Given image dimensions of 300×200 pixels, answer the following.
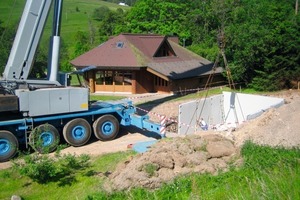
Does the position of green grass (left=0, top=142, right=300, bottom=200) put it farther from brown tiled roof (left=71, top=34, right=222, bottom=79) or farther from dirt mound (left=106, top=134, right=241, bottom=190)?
brown tiled roof (left=71, top=34, right=222, bottom=79)

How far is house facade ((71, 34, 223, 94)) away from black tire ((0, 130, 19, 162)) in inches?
631

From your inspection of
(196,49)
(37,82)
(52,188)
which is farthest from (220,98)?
(196,49)


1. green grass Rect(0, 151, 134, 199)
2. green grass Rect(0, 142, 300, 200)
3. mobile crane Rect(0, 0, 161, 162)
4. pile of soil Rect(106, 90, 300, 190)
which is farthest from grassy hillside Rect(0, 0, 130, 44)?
pile of soil Rect(106, 90, 300, 190)

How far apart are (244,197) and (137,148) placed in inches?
344

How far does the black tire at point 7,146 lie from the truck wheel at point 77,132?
1.96 m

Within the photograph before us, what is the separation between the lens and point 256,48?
29.2m

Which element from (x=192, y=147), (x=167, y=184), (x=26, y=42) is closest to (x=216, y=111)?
(x=192, y=147)

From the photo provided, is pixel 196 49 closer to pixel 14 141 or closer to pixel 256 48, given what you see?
pixel 256 48

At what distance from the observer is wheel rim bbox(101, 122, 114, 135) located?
625 inches

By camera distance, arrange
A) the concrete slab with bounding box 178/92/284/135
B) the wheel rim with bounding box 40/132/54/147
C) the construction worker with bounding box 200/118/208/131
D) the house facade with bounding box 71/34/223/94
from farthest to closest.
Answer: the house facade with bounding box 71/34/223/94 → the concrete slab with bounding box 178/92/284/135 → the construction worker with bounding box 200/118/208/131 → the wheel rim with bounding box 40/132/54/147

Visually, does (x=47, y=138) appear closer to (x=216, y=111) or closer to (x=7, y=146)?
(x=7, y=146)

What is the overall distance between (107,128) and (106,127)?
66 mm

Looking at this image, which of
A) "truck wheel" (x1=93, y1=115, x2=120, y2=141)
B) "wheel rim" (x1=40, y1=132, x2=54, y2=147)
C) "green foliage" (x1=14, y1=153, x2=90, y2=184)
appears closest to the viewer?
"green foliage" (x1=14, y1=153, x2=90, y2=184)

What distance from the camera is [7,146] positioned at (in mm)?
13492
